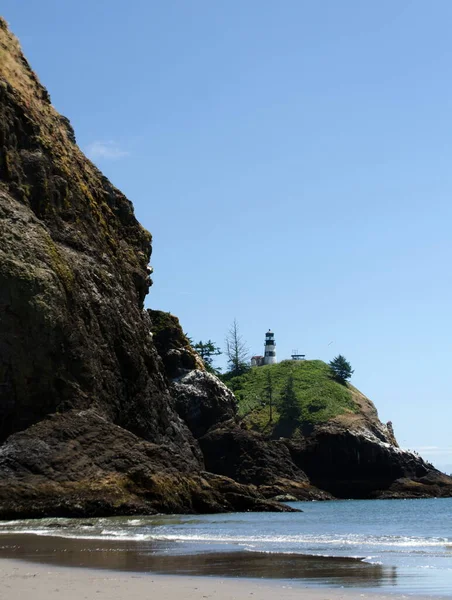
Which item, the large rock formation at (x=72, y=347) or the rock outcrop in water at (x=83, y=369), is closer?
the large rock formation at (x=72, y=347)

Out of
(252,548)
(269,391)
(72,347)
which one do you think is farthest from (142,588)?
(269,391)

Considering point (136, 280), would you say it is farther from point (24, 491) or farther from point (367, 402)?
point (367, 402)

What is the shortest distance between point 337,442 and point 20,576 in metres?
70.8

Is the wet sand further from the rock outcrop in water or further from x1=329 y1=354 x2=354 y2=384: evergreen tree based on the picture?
x1=329 y1=354 x2=354 y2=384: evergreen tree

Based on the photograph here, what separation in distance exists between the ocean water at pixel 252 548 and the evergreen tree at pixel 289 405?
67951 millimetres

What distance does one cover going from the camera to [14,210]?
158 ft

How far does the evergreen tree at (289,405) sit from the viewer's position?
349ft

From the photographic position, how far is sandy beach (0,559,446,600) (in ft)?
40.8

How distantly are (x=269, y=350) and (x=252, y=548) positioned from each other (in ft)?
394

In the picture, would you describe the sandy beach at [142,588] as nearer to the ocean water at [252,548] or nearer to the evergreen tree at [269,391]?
the ocean water at [252,548]

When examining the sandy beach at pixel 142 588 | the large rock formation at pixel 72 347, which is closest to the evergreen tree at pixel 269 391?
the large rock formation at pixel 72 347

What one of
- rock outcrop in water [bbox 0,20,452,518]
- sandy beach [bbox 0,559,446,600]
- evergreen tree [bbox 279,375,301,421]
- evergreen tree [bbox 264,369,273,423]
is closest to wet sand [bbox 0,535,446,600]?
sandy beach [bbox 0,559,446,600]

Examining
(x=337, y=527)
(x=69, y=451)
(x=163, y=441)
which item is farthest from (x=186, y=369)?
(x=337, y=527)

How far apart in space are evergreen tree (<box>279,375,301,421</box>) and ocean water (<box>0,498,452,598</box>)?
223ft
